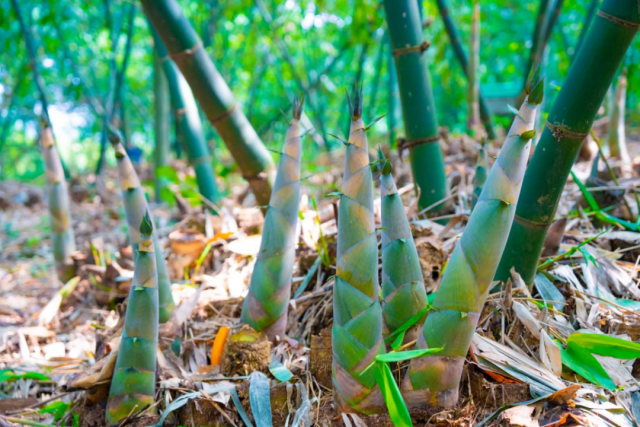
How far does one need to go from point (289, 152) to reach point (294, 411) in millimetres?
539

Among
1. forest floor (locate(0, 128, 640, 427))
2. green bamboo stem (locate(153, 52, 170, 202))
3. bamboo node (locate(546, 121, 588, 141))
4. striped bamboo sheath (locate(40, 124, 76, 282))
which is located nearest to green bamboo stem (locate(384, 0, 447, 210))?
forest floor (locate(0, 128, 640, 427))

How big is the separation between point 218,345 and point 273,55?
22.5 ft

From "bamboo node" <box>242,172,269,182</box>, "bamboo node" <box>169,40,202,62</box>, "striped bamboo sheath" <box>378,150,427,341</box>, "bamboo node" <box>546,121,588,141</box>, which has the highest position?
"bamboo node" <box>169,40,202,62</box>

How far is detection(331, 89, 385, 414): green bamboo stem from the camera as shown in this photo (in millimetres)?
805

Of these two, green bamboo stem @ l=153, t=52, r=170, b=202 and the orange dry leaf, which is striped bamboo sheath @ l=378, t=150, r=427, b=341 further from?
green bamboo stem @ l=153, t=52, r=170, b=202

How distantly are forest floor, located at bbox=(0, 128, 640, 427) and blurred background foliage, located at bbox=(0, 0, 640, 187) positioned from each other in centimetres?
120

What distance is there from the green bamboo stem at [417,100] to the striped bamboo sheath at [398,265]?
706 millimetres

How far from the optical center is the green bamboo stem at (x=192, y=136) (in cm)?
238

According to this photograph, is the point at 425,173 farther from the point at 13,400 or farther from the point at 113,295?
the point at 13,400

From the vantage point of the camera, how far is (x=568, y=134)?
95cm

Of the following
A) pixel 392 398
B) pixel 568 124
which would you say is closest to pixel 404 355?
pixel 392 398

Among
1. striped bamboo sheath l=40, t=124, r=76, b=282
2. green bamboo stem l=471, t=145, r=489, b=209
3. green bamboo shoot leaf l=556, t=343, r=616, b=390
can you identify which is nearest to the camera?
green bamboo shoot leaf l=556, t=343, r=616, b=390

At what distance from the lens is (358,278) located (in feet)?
2.65

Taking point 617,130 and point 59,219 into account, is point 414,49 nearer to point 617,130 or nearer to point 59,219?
point 59,219
